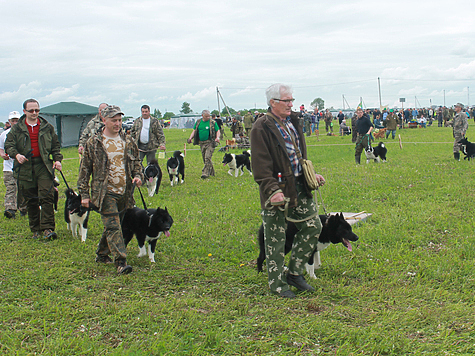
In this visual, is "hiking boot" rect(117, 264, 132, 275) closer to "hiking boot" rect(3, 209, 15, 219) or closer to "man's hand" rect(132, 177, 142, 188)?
"man's hand" rect(132, 177, 142, 188)

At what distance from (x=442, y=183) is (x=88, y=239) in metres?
8.03

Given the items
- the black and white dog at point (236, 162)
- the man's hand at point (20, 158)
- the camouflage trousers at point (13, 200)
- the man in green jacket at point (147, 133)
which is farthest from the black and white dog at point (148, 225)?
the black and white dog at point (236, 162)

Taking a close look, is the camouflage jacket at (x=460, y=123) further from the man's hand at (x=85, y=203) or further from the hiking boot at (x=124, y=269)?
the man's hand at (x=85, y=203)

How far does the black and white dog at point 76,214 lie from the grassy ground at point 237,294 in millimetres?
201

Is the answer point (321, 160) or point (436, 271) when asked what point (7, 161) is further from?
point (321, 160)

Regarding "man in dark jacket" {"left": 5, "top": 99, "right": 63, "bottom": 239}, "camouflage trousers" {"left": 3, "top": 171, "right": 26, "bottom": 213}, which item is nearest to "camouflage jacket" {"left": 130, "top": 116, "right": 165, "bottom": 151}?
"camouflage trousers" {"left": 3, "top": 171, "right": 26, "bottom": 213}

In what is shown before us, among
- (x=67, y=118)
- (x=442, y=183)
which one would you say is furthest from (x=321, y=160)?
(x=67, y=118)

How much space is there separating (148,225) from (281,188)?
2185 millimetres

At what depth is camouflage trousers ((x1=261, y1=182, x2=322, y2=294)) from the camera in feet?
13.8

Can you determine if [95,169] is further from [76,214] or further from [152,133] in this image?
[152,133]

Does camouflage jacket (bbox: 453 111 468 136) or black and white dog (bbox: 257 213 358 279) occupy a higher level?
camouflage jacket (bbox: 453 111 468 136)

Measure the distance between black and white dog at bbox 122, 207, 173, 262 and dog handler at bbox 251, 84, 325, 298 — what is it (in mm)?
1667

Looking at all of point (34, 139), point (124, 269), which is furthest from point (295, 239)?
point (34, 139)

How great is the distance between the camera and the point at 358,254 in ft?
18.0
